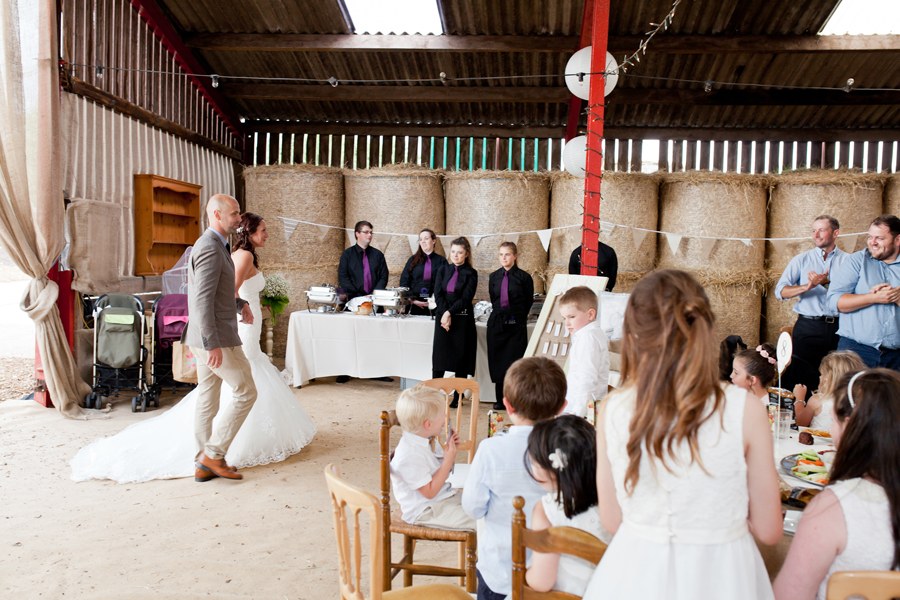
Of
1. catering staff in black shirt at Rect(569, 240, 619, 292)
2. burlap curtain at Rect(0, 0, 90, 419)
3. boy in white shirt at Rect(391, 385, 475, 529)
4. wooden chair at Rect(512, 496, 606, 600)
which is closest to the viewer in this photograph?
wooden chair at Rect(512, 496, 606, 600)

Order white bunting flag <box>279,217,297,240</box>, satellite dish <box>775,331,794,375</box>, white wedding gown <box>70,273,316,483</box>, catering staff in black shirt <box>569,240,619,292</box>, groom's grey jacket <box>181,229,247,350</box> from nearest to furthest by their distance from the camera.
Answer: satellite dish <box>775,331,794,375</box>
groom's grey jacket <box>181,229,247,350</box>
white wedding gown <box>70,273,316,483</box>
catering staff in black shirt <box>569,240,619,292</box>
white bunting flag <box>279,217,297,240</box>

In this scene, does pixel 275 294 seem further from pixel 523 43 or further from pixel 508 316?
pixel 523 43

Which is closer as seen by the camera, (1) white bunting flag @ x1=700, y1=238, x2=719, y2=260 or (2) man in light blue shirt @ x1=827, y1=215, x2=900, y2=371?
(2) man in light blue shirt @ x1=827, y1=215, x2=900, y2=371

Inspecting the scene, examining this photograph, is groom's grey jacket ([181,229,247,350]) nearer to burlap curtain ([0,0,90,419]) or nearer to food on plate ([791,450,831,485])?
burlap curtain ([0,0,90,419])

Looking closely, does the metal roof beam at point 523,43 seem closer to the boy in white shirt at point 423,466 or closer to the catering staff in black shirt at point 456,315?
the catering staff in black shirt at point 456,315

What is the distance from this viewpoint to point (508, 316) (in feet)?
17.1

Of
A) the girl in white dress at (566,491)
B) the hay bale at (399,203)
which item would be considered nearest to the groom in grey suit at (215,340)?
the girl in white dress at (566,491)

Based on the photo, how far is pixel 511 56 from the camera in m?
7.58

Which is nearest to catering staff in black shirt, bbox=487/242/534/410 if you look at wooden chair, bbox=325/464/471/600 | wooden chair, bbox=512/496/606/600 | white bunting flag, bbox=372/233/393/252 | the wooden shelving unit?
white bunting flag, bbox=372/233/393/252

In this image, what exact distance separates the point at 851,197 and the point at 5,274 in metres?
15.0

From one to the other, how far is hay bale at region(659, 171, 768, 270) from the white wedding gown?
4.00 meters

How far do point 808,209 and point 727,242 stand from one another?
0.81 metres

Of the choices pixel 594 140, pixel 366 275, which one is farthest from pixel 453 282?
pixel 594 140

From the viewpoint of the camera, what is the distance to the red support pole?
4.16 meters
